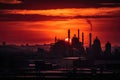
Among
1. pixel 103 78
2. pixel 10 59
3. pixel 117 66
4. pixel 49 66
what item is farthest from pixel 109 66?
pixel 103 78

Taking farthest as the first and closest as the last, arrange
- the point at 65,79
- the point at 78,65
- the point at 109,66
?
the point at 78,65 < the point at 109,66 < the point at 65,79

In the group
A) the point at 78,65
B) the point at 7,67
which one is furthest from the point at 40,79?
the point at 78,65

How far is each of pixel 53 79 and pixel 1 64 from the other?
4622 cm

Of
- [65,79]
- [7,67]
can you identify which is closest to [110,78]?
[65,79]

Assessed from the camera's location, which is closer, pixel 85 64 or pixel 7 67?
pixel 7 67

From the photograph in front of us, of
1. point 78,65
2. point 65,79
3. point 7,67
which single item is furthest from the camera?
point 78,65

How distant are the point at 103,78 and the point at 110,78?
1.30 m

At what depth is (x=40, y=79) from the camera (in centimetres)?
8362

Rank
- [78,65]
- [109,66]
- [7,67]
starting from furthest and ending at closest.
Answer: [78,65]
[109,66]
[7,67]

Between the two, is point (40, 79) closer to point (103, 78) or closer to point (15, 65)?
point (103, 78)

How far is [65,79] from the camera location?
83.1 meters

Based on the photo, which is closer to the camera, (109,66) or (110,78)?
(110,78)

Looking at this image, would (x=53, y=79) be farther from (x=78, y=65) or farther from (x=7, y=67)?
(x=78, y=65)

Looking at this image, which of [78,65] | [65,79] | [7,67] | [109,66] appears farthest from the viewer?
[78,65]
